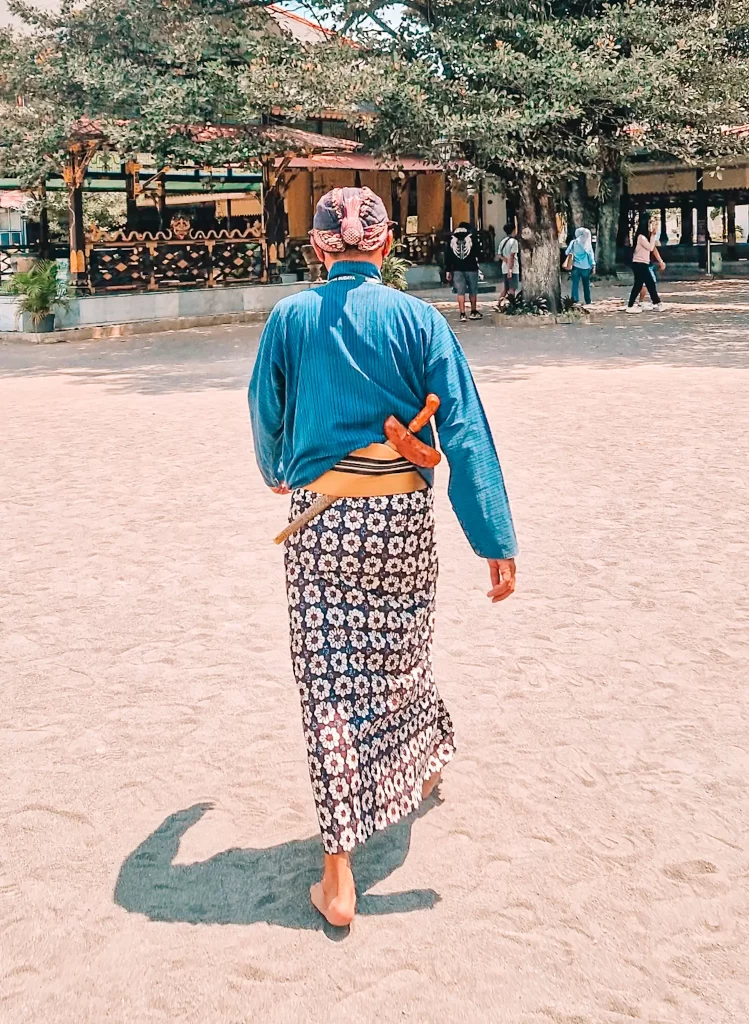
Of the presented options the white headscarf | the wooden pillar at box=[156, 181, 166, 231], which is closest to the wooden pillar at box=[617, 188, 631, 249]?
the white headscarf

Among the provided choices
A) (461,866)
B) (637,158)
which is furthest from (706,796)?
(637,158)

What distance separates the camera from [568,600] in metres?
5.34

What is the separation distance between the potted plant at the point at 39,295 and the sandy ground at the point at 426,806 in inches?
521

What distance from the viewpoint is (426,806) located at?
11.5 feet

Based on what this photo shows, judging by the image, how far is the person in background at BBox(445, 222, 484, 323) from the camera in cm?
1927

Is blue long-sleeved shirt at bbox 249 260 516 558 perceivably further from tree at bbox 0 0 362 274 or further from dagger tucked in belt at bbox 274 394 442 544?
tree at bbox 0 0 362 274

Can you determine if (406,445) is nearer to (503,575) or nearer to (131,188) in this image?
(503,575)

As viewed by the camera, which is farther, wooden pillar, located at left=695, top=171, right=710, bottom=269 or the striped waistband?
wooden pillar, located at left=695, top=171, right=710, bottom=269

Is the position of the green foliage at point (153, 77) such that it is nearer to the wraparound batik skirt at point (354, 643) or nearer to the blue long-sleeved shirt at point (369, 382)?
the blue long-sleeved shirt at point (369, 382)

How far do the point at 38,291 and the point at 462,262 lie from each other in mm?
7272

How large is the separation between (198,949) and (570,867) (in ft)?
3.30

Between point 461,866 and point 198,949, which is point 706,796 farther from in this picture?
point 198,949

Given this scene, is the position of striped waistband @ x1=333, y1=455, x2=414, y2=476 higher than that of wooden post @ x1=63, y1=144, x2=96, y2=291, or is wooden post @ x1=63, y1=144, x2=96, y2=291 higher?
wooden post @ x1=63, y1=144, x2=96, y2=291

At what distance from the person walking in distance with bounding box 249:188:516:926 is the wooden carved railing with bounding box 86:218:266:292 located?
63.9 ft
